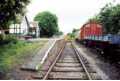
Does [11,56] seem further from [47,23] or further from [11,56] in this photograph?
[47,23]

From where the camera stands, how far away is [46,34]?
41.8 meters

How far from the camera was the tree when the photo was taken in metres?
39.9

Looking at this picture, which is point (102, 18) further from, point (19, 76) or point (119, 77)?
point (19, 76)

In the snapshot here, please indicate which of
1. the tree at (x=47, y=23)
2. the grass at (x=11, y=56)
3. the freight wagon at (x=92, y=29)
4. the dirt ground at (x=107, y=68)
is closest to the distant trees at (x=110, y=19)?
the freight wagon at (x=92, y=29)

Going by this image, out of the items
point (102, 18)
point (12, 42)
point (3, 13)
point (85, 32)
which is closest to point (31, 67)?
point (3, 13)

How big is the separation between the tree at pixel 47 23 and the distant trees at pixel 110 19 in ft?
76.4

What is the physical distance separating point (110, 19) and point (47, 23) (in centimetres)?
2974

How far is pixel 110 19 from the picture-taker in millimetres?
12531

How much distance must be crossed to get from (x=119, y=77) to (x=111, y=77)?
33 centimetres

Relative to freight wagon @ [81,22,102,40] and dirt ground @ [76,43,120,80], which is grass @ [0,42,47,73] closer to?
dirt ground @ [76,43,120,80]

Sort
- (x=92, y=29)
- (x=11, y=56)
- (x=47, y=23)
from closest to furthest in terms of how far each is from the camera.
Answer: (x=11, y=56), (x=92, y=29), (x=47, y=23)

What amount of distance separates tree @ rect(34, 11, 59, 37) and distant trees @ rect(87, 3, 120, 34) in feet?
76.4

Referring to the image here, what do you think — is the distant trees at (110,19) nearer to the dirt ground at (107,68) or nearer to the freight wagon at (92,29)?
the freight wagon at (92,29)

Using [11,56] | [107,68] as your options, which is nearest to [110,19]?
[107,68]
